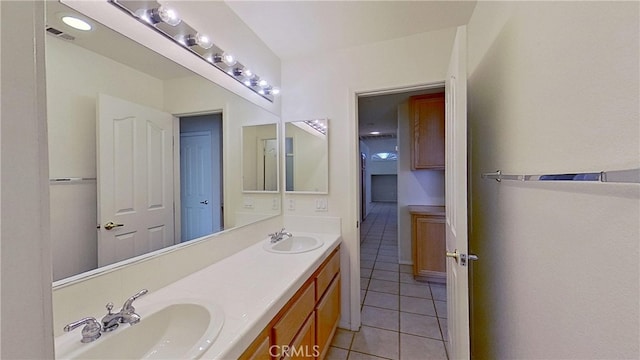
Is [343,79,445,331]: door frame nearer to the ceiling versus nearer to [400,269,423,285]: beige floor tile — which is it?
the ceiling

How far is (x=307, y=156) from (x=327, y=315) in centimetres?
130

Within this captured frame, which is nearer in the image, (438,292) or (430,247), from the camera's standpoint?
(438,292)

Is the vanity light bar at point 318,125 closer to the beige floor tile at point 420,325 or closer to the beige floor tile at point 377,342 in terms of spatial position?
the beige floor tile at point 377,342

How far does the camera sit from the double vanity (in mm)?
770

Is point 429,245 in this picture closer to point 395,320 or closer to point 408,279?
point 408,279

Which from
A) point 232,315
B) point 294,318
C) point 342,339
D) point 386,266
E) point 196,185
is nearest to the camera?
point 232,315

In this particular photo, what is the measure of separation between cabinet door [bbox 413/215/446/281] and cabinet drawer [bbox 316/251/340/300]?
58.1 inches

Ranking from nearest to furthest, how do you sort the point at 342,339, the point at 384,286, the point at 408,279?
the point at 342,339 < the point at 384,286 < the point at 408,279

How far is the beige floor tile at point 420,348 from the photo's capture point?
1.77 meters

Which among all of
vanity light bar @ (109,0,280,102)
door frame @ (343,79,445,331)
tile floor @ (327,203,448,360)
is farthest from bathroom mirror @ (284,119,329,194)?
tile floor @ (327,203,448,360)

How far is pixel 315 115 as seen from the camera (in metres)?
2.18

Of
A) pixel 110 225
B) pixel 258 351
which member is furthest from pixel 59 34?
pixel 258 351

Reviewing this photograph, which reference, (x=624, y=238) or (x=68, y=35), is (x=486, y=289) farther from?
(x=68, y=35)

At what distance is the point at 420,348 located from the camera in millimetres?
1846
